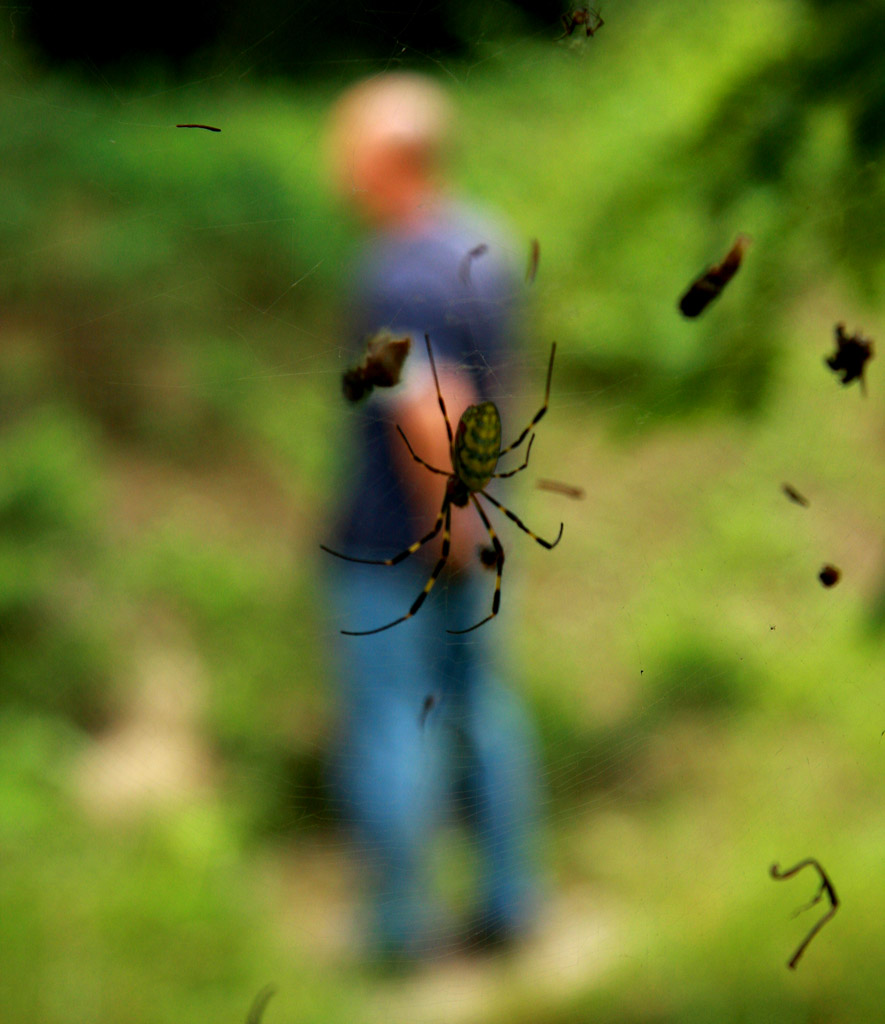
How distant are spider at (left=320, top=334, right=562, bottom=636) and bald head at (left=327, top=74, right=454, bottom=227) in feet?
0.78

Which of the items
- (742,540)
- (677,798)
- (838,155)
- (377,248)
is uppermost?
(377,248)

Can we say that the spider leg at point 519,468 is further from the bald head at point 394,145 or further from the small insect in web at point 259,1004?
the small insect in web at point 259,1004

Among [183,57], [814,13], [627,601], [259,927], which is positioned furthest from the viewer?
[627,601]

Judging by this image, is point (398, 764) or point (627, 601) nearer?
point (398, 764)

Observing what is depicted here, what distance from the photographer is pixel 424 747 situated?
139 cm

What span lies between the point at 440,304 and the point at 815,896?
3.73 ft

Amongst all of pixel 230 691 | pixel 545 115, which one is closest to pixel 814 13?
pixel 545 115

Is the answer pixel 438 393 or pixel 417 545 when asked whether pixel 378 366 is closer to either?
pixel 438 393

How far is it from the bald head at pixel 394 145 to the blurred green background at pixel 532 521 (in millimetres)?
53

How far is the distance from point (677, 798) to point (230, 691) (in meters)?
1.06

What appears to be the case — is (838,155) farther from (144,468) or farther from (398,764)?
(144,468)

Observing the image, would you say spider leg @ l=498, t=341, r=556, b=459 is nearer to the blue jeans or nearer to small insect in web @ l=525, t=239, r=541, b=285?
small insect in web @ l=525, t=239, r=541, b=285

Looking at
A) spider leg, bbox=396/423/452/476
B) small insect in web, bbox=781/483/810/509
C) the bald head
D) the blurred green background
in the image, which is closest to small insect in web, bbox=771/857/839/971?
the blurred green background

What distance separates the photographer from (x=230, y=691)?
79.3 inches
